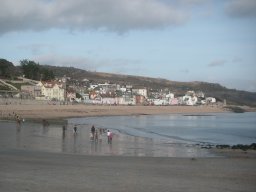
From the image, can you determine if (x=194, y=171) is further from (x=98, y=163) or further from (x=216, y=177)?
(x=98, y=163)

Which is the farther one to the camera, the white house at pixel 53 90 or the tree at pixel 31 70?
the tree at pixel 31 70

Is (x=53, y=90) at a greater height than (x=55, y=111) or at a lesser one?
greater

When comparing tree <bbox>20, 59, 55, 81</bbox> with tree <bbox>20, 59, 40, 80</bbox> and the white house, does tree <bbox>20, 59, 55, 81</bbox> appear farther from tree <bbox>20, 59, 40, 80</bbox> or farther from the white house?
the white house

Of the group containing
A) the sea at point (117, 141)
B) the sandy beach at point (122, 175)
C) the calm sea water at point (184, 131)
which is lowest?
the calm sea water at point (184, 131)

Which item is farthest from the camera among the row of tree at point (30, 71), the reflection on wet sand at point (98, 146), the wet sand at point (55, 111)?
the row of tree at point (30, 71)

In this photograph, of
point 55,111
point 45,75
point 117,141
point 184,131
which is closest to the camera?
point 117,141

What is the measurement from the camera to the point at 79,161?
60.2 feet

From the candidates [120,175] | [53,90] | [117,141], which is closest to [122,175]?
[120,175]

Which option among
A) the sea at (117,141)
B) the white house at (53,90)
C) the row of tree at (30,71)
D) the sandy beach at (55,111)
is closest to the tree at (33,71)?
the row of tree at (30,71)

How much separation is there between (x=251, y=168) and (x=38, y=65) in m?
137

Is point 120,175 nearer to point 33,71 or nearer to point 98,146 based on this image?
point 98,146

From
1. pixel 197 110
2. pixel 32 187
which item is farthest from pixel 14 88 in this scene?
pixel 32 187

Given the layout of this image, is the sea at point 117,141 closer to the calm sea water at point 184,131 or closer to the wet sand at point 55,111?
the calm sea water at point 184,131

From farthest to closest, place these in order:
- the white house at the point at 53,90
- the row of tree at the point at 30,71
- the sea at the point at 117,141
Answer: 1. the row of tree at the point at 30,71
2. the white house at the point at 53,90
3. the sea at the point at 117,141
